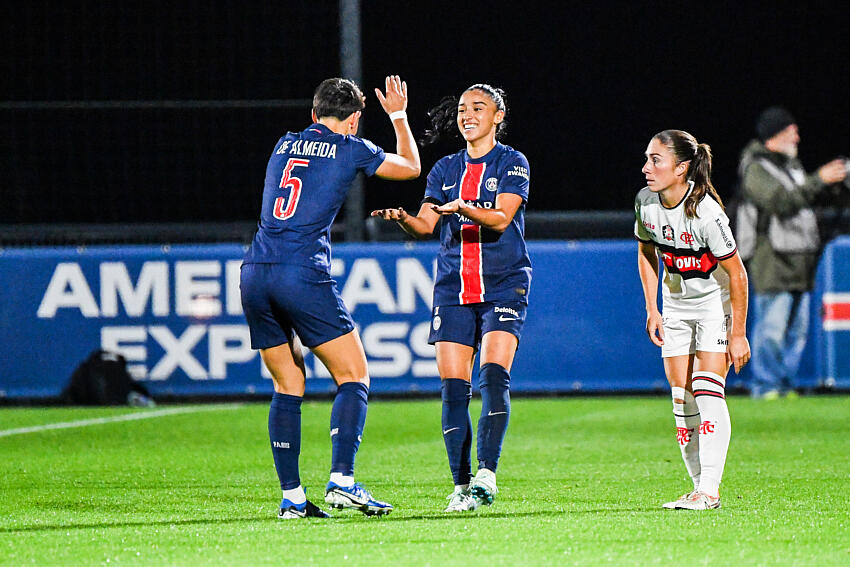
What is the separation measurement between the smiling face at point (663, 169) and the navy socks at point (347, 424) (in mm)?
1567

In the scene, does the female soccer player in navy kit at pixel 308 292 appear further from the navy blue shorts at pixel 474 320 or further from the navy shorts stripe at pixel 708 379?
the navy shorts stripe at pixel 708 379

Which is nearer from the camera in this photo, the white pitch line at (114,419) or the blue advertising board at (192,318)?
the white pitch line at (114,419)

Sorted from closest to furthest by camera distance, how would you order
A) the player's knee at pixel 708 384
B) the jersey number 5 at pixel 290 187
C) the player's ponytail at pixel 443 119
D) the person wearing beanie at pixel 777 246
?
the jersey number 5 at pixel 290 187 → the player's knee at pixel 708 384 → the player's ponytail at pixel 443 119 → the person wearing beanie at pixel 777 246

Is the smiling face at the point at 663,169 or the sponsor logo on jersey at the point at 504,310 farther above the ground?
the smiling face at the point at 663,169

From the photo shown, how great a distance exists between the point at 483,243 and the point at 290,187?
970 mm

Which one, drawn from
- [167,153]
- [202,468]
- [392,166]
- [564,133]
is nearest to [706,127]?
[564,133]

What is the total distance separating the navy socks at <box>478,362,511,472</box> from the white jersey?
0.81 meters

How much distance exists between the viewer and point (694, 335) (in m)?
6.44

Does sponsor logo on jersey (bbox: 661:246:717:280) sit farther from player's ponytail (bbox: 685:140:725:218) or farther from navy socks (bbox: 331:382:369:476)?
navy socks (bbox: 331:382:369:476)

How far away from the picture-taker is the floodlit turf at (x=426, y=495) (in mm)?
5262

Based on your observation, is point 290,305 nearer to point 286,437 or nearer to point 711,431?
point 286,437

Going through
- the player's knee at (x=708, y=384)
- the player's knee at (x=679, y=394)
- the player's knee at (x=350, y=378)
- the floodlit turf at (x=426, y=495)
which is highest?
the player's knee at (x=350, y=378)

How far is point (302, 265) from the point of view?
6.17 m

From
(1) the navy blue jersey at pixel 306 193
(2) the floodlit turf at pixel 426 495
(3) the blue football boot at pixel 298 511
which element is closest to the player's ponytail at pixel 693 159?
(1) the navy blue jersey at pixel 306 193
